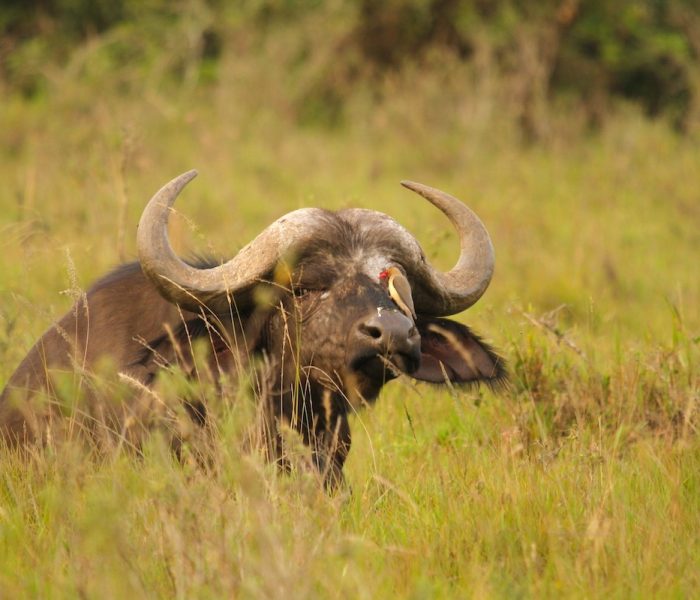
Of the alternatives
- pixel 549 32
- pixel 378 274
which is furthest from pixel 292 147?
pixel 378 274

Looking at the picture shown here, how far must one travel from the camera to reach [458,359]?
4.53m

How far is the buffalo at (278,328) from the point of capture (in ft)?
13.5

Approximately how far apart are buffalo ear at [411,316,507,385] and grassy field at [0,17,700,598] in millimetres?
124

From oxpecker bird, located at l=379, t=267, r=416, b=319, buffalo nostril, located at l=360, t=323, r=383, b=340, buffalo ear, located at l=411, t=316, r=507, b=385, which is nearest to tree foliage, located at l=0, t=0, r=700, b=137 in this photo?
buffalo ear, located at l=411, t=316, r=507, b=385

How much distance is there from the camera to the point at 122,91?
522 inches

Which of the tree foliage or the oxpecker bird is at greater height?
the tree foliage

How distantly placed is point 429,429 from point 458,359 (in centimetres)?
68

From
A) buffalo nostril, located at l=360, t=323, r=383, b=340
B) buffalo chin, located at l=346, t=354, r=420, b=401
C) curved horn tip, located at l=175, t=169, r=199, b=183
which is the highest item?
curved horn tip, located at l=175, t=169, r=199, b=183

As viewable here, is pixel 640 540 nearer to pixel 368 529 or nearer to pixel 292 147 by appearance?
pixel 368 529

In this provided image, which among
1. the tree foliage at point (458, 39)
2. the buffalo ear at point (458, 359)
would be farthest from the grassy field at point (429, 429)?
the tree foliage at point (458, 39)

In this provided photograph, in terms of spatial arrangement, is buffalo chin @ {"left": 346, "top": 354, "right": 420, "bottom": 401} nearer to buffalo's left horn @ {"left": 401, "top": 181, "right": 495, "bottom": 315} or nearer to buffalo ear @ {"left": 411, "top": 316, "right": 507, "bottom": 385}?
buffalo ear @ {"left": 411, "top": 316, "right": 507, "bottom": 385}

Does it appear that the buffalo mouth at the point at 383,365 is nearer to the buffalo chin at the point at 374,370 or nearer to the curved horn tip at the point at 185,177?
the buffalo chin at the point at 374,370

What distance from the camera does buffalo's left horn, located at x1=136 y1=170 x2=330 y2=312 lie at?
4.16 metres

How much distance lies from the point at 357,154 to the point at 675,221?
3.49m
